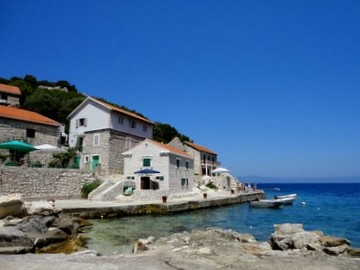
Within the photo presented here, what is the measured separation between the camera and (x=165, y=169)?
113 ft

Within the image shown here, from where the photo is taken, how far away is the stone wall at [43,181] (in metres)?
26.2

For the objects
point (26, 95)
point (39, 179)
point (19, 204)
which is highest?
point (26, 95)

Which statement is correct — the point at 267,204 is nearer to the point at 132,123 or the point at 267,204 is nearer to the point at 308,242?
the point at 132,123

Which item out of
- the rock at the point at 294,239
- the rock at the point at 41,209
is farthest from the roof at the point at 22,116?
the rock at the point at 294,239

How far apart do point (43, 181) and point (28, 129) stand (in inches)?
337

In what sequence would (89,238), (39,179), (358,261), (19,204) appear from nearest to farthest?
(358,261) → (89,238) → (19,204) → (39,179)

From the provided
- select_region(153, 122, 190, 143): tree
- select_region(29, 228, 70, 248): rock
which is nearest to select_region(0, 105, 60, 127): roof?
select_region(29, 228, 70, 248): rock

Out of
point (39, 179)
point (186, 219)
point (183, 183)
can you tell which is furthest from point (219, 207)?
point (39, 179)

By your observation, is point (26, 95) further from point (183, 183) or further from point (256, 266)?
point (256, 266)

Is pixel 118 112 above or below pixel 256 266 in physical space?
above

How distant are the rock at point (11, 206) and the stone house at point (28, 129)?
15.9 meters

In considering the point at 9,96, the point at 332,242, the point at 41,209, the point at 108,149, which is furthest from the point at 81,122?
the point at 332,242

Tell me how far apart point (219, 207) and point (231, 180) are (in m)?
23.0

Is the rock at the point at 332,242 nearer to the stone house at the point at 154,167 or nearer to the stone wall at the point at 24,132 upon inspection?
the stone house at the point at 154,167
